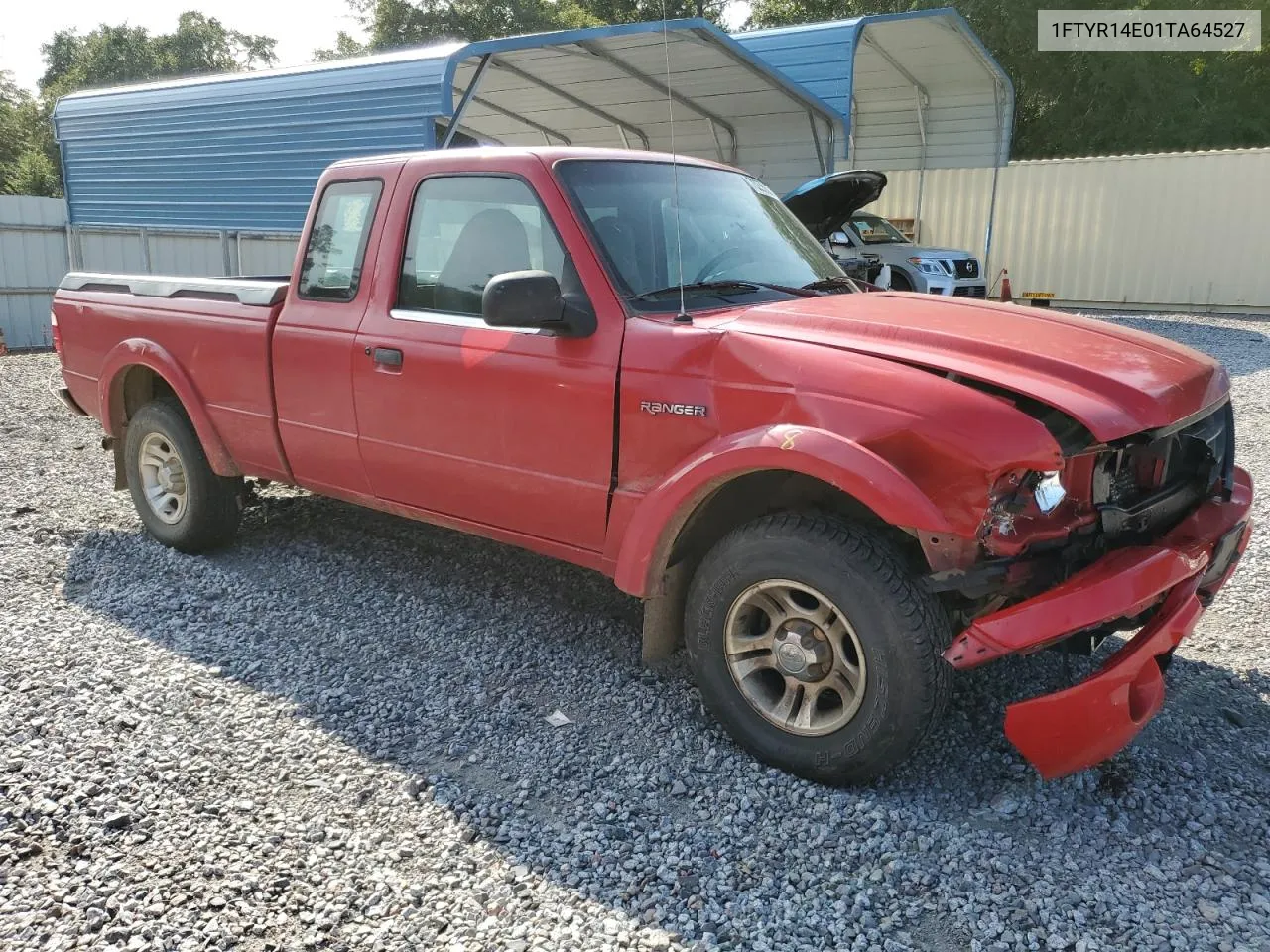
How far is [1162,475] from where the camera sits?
3.20 m

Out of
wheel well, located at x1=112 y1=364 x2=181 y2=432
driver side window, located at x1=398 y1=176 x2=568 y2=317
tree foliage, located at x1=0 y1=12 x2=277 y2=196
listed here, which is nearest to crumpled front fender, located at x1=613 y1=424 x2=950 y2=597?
driver side window, located at x1=398 y1=176 x2=568 y2=317

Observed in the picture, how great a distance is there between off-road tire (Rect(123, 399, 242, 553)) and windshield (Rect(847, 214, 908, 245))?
39.1 ft

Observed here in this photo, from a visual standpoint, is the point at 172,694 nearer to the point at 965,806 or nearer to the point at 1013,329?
the point at 965,806

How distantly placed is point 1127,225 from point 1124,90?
10.2 meters

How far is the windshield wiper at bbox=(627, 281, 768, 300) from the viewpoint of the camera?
139 inches

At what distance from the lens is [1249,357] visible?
12.0 m

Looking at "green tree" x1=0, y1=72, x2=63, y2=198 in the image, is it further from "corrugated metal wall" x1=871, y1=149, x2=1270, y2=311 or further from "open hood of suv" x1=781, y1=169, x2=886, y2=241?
"open hood of suv" x1=781, y1=169, x2=886, y2=241

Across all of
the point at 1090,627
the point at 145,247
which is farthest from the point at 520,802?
the point at 145,247

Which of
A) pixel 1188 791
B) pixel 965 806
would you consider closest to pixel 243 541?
pixel 965 806

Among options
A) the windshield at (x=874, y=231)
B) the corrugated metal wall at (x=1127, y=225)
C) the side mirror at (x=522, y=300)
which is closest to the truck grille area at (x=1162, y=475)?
the side mirror at (x=522, y=300)

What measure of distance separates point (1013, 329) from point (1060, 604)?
105cm

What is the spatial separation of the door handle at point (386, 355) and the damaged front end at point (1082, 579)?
229 cm

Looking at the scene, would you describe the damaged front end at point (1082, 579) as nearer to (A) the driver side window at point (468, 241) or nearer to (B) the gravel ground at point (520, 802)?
(B) the gravel ground at point (520, 802)

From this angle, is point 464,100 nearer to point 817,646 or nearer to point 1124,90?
point 817,646
